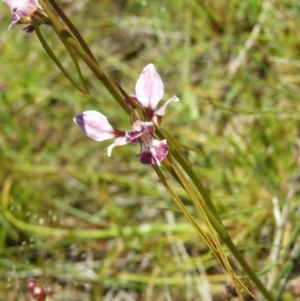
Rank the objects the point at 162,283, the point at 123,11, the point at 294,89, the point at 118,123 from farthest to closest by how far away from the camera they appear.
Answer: the point at 123,11
the point at 118,123
the point at 294,89
the point at 162,283

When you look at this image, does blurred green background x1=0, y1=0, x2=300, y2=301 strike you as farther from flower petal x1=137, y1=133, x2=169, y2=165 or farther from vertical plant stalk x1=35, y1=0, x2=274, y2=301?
flower petal x1=137, y1=133, x2=169, y2=165

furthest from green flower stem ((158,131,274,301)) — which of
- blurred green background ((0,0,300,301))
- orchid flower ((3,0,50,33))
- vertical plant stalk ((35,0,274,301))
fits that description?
blurred green background ((0,0,300,301))

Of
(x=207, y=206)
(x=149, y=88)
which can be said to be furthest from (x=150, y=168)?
(x=149, y=88)

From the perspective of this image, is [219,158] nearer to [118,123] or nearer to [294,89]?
[294,89]

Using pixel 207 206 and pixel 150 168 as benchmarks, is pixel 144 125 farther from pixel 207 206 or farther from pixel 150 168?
pixel 150 168

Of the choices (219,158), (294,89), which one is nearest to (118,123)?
(219,158)
